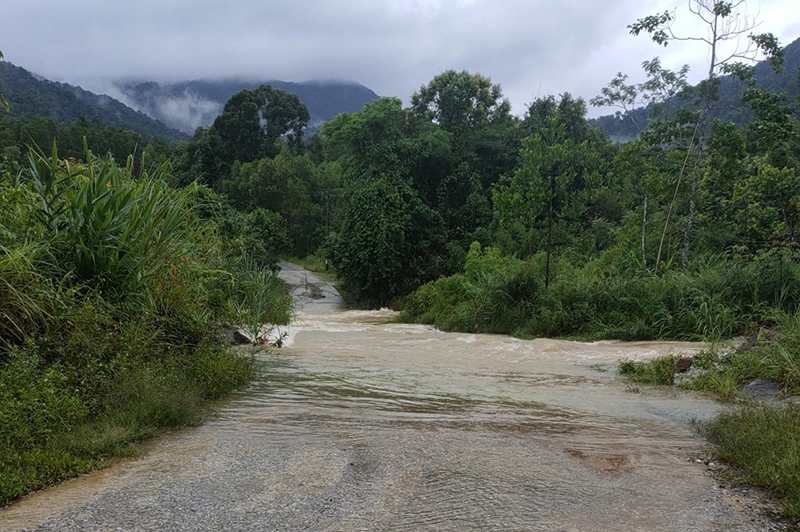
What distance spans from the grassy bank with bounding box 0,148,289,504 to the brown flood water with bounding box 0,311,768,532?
313 millimetres

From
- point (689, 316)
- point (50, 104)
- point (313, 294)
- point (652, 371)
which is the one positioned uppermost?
point (50, 104)

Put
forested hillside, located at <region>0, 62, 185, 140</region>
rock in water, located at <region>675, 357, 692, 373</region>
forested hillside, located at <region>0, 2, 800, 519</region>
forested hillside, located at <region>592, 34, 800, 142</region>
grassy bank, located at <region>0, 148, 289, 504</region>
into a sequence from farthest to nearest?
forested hillside, located at <region>0, 62, 185, 140</region> → forested hillside, located at <region>592, 34, 800, 142</region> → rock in water, located at <region>675, 357, 692, 373</region> → forested hillside, located at <region>0, 2, 800, 519</region> → grassy bank, located at <region>0, 148, 289, 504</region>

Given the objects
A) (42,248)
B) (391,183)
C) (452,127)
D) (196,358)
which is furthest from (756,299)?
(452,127)

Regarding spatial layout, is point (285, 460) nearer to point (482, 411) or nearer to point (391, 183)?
point (482, 411)

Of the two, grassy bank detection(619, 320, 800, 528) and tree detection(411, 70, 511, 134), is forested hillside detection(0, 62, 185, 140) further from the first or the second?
grassy bank detection(619, 320, 800, 528)

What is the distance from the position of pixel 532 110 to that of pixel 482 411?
3014 centimetres

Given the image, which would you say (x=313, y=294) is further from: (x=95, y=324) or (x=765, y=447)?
(x=765, y=447)

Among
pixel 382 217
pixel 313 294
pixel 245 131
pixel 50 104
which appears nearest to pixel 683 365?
pixel 382 217

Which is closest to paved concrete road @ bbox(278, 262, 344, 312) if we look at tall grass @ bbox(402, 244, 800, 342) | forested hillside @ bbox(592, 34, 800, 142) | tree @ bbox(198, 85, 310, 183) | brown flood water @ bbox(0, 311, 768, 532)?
tall grass @ bbox(402, 244, 800, 342)

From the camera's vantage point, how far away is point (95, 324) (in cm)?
557

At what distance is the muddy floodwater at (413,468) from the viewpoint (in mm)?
3527

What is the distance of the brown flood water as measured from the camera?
353 centimetres

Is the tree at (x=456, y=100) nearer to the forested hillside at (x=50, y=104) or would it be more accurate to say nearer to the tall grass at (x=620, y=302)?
the tall grass at (x=620, y=302)

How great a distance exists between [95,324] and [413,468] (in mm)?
3168
